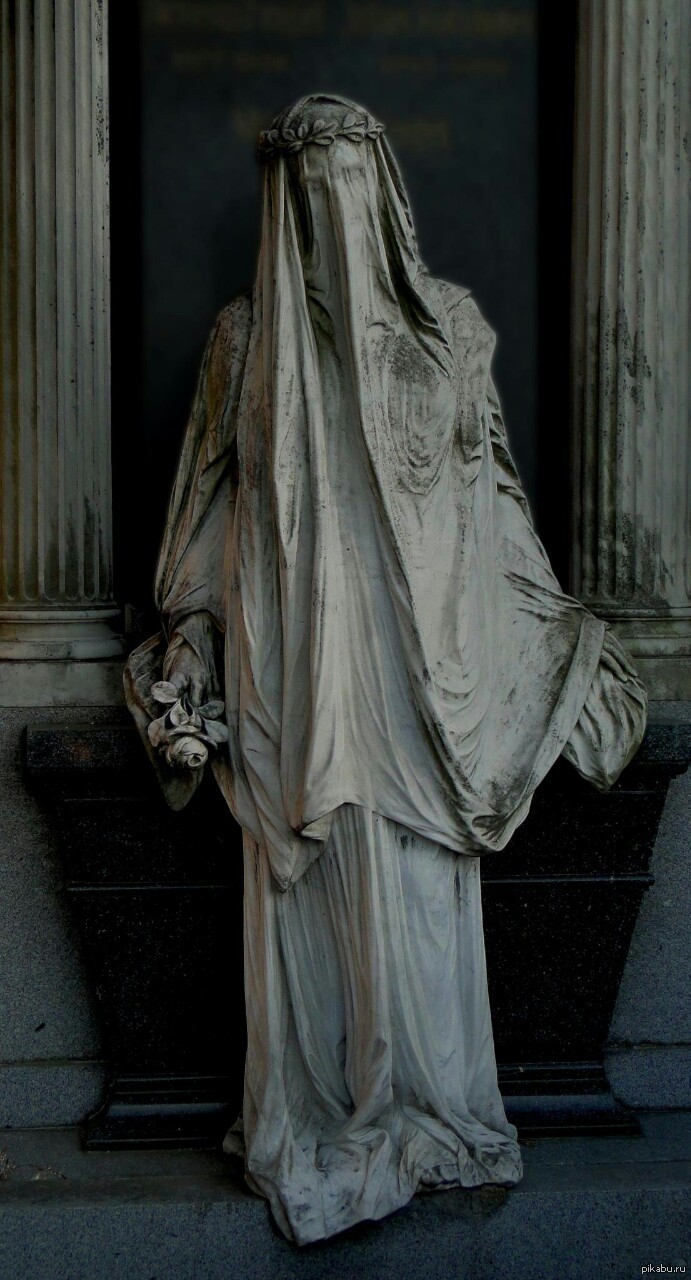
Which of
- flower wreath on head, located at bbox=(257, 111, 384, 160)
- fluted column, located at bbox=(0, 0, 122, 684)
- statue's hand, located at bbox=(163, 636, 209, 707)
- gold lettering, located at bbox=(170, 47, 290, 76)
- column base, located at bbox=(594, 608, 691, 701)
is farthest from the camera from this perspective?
gold lettering, located at bbox=(170, 47, 290, 76)

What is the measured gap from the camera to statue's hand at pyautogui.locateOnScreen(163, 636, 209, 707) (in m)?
4.18

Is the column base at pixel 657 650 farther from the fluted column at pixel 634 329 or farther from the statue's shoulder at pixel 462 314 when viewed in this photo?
the statue's shoulder at pixel 462 314

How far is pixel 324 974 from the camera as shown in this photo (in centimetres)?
408

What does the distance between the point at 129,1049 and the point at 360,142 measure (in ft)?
8.85

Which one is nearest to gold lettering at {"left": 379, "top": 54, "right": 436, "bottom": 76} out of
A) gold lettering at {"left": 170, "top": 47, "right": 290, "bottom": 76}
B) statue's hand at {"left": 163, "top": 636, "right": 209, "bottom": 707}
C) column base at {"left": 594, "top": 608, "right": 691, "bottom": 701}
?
gold lettering at {"left": 170, "top": 47, "right": 290, "bottom": 76}

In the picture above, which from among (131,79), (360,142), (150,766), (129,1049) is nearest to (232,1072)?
(129,1049)

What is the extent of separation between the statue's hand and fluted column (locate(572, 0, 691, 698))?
140cm

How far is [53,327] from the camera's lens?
4.77 meters

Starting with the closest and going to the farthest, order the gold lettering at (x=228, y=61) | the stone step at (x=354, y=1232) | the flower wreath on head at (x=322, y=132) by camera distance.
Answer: the flower wreath on head at (x=322, y=132), the stone step at (x=354, y=1232), the gold lettering at (x=228, y=61)

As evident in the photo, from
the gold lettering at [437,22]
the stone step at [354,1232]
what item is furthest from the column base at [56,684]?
the gold lettering at [437,22]

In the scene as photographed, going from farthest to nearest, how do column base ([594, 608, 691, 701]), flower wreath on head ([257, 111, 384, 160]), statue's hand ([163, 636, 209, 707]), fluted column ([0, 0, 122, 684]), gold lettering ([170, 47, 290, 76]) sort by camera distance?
gold lettering ([170, 47, 290, 76])
column base ([594, 608, 691, 701])
fluted column ([0, 0, 122, 684])
statue's hand ([163, 636, 209, 707])
flower wreath on head ([257, 111, 384, 160])

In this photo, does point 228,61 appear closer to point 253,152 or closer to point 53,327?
point 253,152

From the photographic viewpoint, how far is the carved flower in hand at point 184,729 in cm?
395

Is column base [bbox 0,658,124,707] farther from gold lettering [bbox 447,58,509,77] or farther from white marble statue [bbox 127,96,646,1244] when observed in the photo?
gold lettering [bbox 447,58,509,77]
